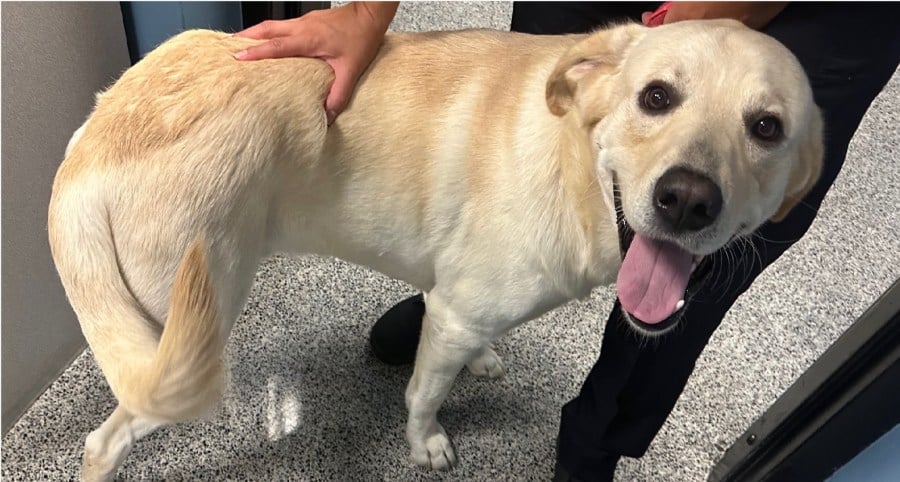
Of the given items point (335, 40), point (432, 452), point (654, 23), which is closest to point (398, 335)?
point (432, 452)

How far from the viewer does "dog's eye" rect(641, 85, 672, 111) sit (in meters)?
0.80

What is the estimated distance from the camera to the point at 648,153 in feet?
2.57

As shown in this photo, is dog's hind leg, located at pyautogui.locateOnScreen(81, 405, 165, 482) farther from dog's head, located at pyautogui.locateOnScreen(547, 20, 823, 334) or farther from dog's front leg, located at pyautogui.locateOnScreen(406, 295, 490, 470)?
dog's head, located at pyautogui.locateOnScreen(547, 20, 823, 334)

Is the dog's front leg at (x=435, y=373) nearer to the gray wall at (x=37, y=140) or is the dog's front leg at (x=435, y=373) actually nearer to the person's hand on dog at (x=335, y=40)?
the person's hand on dog at (x=335, y=40)

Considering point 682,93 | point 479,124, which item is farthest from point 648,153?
point 479,124

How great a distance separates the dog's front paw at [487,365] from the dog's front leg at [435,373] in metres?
0.16

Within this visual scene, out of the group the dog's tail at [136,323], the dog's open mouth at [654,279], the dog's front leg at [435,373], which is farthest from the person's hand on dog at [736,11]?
the dog's tail at [136,323]

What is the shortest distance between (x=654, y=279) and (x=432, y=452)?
0.63 meters

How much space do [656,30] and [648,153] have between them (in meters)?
0.17

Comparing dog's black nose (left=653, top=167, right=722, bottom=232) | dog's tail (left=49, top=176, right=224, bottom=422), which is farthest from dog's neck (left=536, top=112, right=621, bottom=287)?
dog's tail (left=49, top=176, right=224, bottom=422)

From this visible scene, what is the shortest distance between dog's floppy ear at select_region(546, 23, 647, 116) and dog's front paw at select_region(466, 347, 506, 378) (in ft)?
2.28

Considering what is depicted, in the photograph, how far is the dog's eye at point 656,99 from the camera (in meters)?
0.80

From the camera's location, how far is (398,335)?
4.66ft

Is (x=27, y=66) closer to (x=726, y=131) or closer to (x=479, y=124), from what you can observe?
(x=479, y=124)
